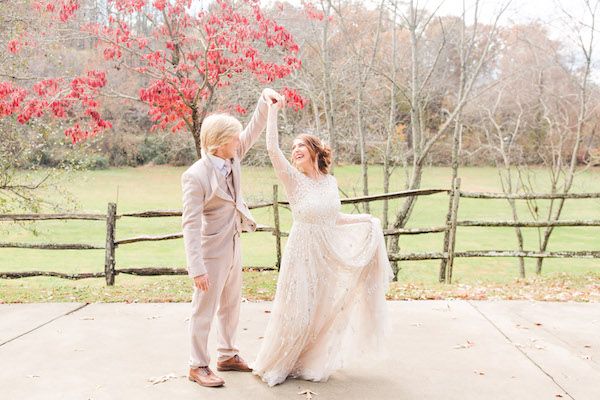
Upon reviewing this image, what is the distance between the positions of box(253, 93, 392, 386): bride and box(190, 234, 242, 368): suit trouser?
0.91 ft

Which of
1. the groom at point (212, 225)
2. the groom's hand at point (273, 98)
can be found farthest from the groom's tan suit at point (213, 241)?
the groom's hand at point (273, 98)

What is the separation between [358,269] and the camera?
12.5 feet

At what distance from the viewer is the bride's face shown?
3.72 m

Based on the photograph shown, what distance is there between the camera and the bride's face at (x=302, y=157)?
Answer: 3.72 m

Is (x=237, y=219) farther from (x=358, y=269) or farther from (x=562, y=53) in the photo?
(x=562, y=53)

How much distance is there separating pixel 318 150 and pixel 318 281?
834 mm

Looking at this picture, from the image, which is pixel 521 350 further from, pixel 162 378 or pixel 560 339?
pixel 162 378

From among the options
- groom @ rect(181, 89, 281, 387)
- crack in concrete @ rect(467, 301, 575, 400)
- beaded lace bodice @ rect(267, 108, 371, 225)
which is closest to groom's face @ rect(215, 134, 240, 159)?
groom @ rect(181, 89, 281, 387)

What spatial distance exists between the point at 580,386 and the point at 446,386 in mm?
863

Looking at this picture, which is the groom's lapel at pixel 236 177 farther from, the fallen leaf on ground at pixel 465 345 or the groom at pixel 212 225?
the fallen leaf on ground at pixel 465 345

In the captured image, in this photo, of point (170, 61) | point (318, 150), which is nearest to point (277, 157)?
point (318, 150)

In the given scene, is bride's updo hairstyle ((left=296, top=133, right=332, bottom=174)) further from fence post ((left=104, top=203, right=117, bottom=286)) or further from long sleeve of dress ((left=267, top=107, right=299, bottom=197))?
fence post ((left=104, top=203, right=117, bottom=286))

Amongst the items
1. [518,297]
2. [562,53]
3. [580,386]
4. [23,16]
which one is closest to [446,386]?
[580,386]

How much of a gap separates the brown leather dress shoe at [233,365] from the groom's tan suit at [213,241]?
0.03m
